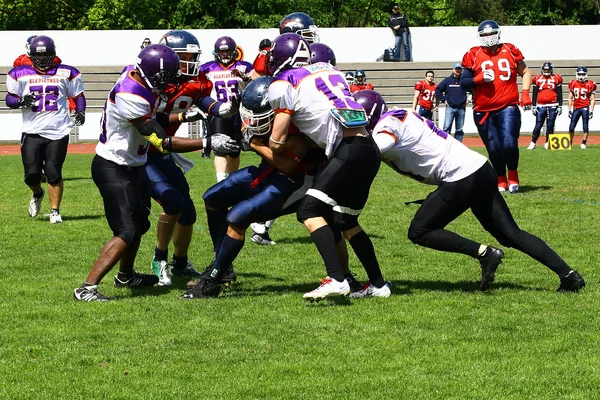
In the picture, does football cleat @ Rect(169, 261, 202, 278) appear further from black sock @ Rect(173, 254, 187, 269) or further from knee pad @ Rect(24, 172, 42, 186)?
knee pad @ Rect(24, 172, 42, 186)

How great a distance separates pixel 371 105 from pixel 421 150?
Answer: 449mm

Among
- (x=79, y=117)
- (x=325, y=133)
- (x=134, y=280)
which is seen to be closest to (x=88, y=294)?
(x=134, y=280)

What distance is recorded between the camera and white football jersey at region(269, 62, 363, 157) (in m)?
6.01

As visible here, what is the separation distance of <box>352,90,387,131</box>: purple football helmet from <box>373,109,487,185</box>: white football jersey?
0.33ft

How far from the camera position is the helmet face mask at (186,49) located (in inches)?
270

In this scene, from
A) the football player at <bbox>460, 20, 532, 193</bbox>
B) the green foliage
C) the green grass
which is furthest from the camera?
the green foliage

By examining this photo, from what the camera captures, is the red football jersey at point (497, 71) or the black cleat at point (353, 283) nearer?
the black cleat at point (353, 283)

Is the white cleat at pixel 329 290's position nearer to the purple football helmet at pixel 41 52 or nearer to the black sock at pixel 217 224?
the black sock at pixel 217 224

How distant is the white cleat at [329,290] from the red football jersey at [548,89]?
59.0 ft

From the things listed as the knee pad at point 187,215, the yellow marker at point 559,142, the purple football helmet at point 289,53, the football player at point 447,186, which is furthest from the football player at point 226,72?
the yellow marker at point 559,142

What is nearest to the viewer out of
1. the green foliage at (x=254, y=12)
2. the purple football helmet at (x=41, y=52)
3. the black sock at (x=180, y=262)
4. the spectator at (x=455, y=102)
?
the black sock at (x=180, y=262)

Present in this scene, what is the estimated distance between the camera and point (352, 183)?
243 inches

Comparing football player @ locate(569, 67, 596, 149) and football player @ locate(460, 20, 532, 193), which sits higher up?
football player @ locate(460, 20, 532, 193)

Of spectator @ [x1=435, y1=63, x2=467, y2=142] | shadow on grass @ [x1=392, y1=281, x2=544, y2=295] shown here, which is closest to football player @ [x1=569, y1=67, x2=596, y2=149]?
spectator @ [x1=435, y1=63, x2=467, y2=142]
